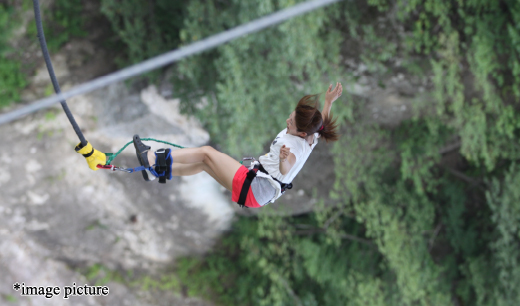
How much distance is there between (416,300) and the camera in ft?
22.1

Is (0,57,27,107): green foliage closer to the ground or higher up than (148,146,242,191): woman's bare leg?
higher up

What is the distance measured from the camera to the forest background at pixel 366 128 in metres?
4.66

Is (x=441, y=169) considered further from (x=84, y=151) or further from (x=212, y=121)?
(x=84, y=151)

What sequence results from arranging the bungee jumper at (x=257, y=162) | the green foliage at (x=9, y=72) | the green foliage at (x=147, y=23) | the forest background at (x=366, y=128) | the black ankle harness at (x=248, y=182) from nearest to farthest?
the bungee jumper at (x=257, y=162), the black ankle harness at (x=248, y=182), the forest background at (x=366, y=128), the green foliage at (x=147, y=23), the green foliage at (x=9, y=72)

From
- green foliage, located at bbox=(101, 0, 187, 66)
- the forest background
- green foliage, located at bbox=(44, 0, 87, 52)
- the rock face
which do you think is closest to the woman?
the forest background

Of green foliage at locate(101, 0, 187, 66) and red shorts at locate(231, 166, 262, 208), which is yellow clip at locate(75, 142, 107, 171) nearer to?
red shorts at locate(231, 166, 262, 208)

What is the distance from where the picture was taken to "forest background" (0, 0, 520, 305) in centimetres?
466

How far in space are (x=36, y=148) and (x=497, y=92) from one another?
7143mm

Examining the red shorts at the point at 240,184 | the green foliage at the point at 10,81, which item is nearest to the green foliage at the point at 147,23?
the green foliage at the point at 10,81

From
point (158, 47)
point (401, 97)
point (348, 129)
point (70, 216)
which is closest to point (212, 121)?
point (158, 47)

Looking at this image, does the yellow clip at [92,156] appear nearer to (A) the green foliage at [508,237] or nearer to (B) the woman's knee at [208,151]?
(B) the woman's knee at [208,151]

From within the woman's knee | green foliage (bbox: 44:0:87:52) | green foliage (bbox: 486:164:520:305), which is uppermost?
green foliage (bbox: 44:0:87:52)

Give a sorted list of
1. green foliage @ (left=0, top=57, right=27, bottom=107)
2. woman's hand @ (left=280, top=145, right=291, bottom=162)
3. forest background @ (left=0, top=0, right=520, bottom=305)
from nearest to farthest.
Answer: woman's hand @ (left=280, top=145, right=291, bottom=162) → forest background @ (left=0, top=0, right=520, bottom=305) → green foliage @ (left=0, top=57, right=27, bottom=107)

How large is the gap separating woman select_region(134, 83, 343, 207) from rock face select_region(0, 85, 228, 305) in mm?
2937
